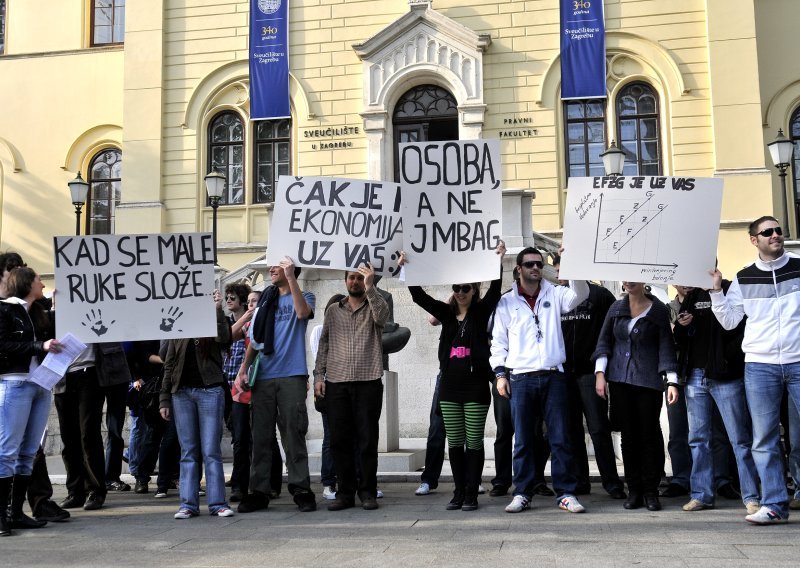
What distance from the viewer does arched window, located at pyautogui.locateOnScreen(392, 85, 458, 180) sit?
21.8 meters

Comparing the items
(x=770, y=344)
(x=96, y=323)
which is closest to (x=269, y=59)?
(x=96, y=323)

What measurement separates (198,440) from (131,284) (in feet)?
4.69

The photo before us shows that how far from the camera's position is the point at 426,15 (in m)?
21.2

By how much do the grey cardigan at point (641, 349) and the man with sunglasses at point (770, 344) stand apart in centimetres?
61

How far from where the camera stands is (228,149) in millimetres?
22719

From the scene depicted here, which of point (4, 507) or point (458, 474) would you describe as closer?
point (4, 507)

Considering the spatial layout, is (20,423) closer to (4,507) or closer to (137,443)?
(4,507)

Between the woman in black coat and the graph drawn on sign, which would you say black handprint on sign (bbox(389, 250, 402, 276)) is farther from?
the woman in black coat

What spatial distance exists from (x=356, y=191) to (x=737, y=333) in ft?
10.7

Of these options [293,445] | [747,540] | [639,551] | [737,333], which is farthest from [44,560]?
[737,333]

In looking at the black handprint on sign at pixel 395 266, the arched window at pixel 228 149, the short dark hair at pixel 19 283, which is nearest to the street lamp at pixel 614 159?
the black handprint on sign at pixel 395 266

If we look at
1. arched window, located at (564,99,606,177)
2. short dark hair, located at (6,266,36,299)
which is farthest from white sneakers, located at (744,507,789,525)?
arched window, located at (564,99,606,177)

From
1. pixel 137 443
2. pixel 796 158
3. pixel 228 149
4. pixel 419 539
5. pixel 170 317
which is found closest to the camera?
pixel 419 539

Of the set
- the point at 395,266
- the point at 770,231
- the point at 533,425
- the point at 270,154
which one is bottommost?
the point at 533,425
